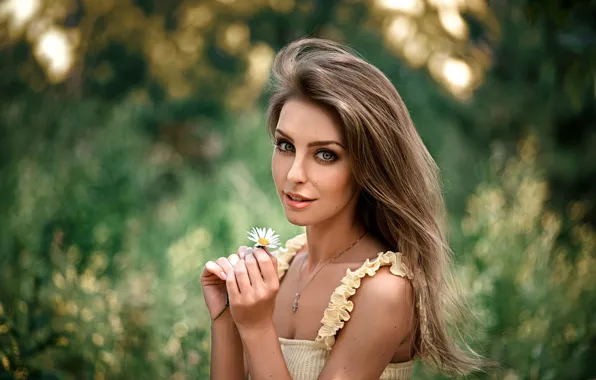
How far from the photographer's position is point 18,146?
15.3 feet

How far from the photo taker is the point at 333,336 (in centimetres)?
197

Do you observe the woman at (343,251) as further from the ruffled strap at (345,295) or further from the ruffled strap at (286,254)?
the ruffled strap at (286,254)

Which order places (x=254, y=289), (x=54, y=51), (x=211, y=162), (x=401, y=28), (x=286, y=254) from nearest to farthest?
1. (x=254, y=289)
2. (x=286, y=254)
3. (x=54, y=51)
4. (x=401, y=28)
5. (x=211, y=162)

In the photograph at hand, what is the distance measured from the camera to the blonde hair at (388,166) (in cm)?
194

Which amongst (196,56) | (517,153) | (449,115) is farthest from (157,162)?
(517,153)

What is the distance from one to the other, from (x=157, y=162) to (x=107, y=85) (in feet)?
3.88

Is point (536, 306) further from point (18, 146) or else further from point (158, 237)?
point (18, 146)

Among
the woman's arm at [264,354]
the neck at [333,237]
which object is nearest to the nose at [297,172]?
the neck at [333,237]

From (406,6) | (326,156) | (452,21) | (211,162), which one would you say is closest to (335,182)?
(326,156)

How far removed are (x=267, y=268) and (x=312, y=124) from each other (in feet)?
1.26

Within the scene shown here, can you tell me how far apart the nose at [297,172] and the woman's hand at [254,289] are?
0.20 metres

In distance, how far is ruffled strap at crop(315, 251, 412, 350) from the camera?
1.95 metres

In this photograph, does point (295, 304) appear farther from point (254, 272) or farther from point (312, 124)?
point (312, 124)

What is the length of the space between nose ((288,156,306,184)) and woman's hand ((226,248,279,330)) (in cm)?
20
